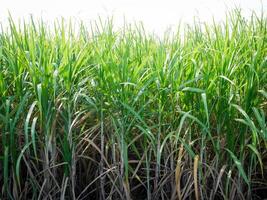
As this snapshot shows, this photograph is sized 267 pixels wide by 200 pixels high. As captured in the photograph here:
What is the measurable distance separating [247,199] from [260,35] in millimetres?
899

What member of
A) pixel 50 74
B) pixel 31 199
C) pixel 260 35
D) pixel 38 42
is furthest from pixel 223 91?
pixel 31 199

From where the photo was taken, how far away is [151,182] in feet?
7.88

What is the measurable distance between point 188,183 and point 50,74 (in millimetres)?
883

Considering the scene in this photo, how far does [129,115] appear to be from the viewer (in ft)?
6.91

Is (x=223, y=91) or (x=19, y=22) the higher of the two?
(x=19, y=22)

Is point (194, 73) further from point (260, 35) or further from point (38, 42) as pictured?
point (38, 42)

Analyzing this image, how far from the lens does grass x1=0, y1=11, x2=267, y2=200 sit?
2.08 metres

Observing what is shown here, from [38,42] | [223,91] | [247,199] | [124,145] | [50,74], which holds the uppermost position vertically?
[38,42]

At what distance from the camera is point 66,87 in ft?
6.89

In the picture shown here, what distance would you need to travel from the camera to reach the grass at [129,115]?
208cm

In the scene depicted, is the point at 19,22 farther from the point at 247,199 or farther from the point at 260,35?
the point at 247,199

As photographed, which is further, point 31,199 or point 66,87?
point 31,199

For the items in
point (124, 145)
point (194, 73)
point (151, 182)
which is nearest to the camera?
point (124, 145)

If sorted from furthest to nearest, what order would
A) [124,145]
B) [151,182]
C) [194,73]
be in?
[151,182] → [194,73] → [124,145]
